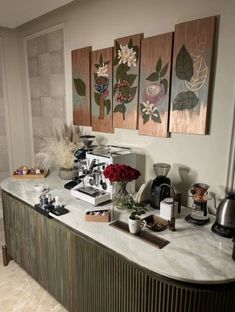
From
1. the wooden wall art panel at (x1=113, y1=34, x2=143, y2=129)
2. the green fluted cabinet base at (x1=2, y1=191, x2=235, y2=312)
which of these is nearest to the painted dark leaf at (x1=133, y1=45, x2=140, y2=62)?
the wooden wall art panel at (x1=113, y1=34, x2=143, y2=129)

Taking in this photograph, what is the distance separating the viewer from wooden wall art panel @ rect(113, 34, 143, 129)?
201 cm

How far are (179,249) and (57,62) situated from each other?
2.35 meters

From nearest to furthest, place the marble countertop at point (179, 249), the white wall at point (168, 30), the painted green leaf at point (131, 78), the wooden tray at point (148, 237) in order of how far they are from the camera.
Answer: the marble countertop at point (179, 249), the wooden tray at point (148, 237), the white wall at point (168, 30), the painted green leaf at point (131, 78)

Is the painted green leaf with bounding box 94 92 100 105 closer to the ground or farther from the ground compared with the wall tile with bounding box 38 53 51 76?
closer to the ground

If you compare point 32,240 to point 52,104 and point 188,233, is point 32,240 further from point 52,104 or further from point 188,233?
point 52,104

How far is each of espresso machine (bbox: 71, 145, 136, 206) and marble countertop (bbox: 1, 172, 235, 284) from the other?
0.48 feet

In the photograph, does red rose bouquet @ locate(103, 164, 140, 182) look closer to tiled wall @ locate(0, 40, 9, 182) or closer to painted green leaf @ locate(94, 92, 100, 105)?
painted green leaf @ locate(94, 92, 100, 105)

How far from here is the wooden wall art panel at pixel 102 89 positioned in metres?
2.22

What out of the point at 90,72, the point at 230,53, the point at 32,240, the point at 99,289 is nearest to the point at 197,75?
the point at 230,53

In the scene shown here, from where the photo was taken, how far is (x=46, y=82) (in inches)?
116

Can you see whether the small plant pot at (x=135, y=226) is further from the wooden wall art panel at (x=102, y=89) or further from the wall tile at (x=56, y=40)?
the wall tile at (x=56, y=40)

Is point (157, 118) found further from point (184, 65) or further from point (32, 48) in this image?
point (32, 48)

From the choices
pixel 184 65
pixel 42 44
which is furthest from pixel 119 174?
pixel 42 44

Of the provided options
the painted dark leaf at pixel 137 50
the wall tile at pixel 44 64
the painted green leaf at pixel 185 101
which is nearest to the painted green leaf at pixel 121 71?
the painted dark leaf at pixel 137 50
